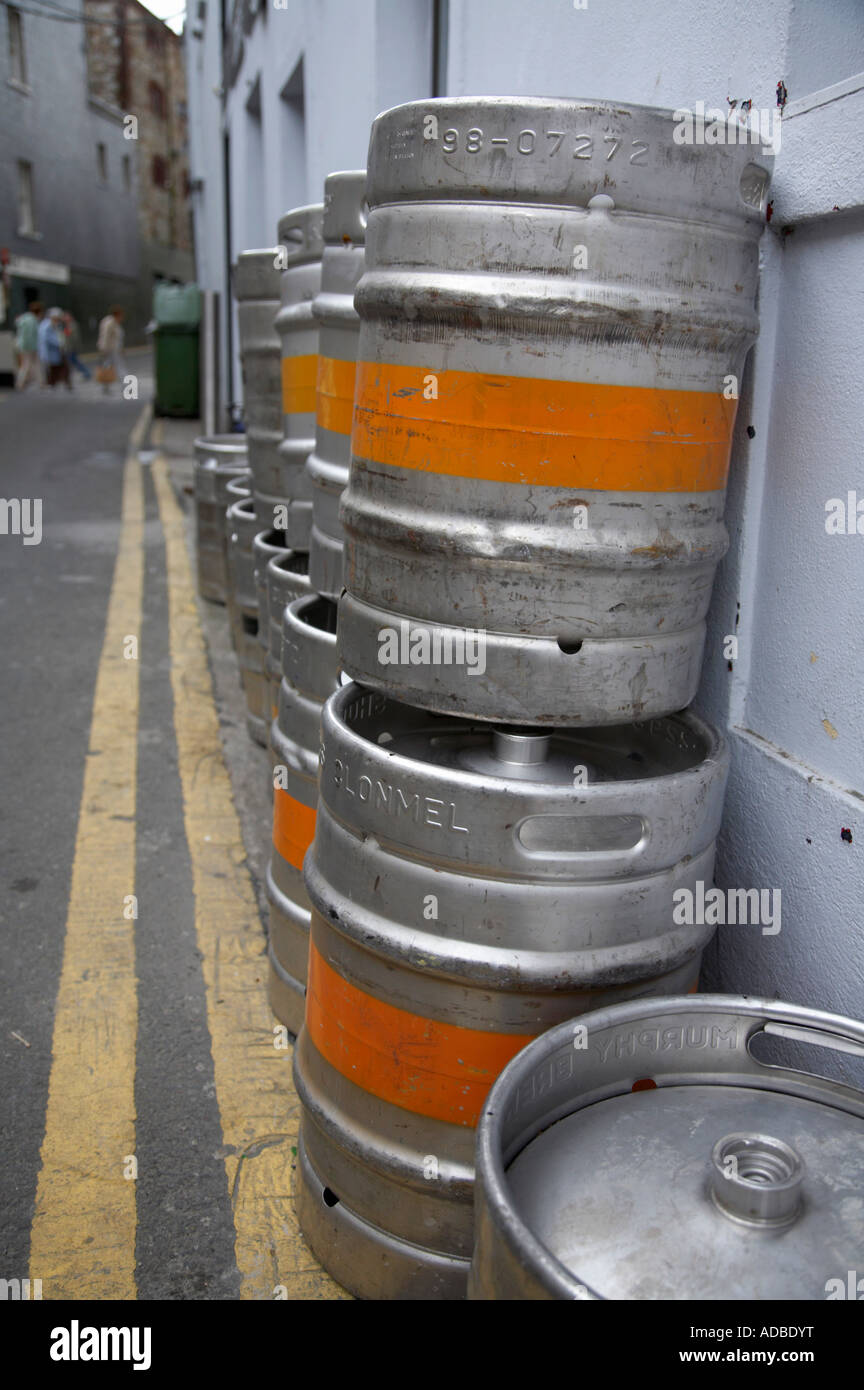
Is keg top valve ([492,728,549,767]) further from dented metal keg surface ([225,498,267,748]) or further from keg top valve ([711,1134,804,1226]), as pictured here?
dented metal keg surface ([225,498,267,748])

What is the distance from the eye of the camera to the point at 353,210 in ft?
8.40

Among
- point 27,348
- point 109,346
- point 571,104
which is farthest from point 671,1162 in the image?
point 109,346

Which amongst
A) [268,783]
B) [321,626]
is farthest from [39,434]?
[321,626]

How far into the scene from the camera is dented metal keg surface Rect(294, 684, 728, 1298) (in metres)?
1.74

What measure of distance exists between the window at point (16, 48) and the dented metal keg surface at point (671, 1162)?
33.0 m

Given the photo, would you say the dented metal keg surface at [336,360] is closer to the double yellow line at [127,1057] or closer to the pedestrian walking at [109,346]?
the double yellow line at [127,1057]

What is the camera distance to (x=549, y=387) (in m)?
1.66

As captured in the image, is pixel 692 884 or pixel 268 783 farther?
pixel 268 783

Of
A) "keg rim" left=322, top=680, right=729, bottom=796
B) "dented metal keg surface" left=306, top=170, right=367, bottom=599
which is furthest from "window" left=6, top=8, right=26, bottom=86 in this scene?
"keg rim" left=322, top=680, right=729, bottom=796

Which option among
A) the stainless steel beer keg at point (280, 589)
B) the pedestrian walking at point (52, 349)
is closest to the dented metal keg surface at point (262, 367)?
the stainless steel beer keg at point (280, 589)

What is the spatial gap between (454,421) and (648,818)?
2.30ft

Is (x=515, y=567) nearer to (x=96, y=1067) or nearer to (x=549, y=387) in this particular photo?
(x=549, y=387)

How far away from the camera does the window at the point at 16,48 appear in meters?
27.6

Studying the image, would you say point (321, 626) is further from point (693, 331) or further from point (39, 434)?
point (39, 434)
